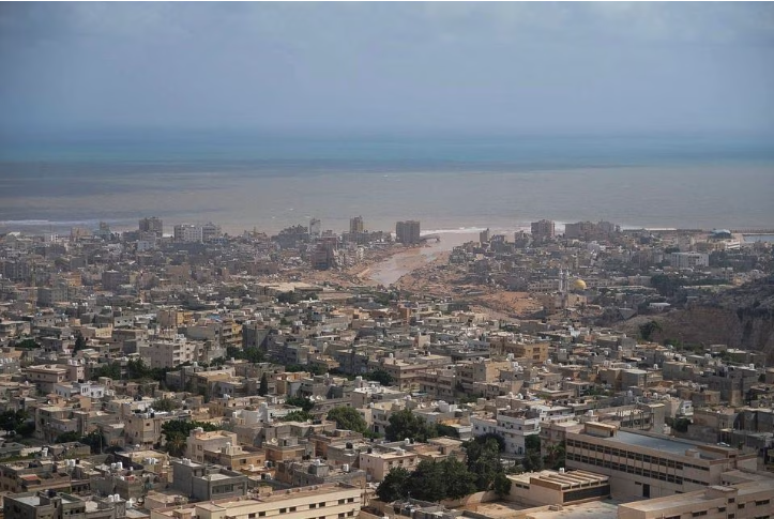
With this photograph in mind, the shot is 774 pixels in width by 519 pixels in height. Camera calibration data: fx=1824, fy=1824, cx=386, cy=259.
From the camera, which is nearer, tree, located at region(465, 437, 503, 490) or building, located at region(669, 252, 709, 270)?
tree, located at region(465, 437, 503, 490)

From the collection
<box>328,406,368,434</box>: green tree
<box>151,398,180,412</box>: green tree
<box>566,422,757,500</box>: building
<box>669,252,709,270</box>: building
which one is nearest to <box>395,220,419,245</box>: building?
<box>669,252,709,270</box>: building

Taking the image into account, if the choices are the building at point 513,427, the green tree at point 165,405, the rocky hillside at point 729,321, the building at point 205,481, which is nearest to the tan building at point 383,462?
the building at point 205,481

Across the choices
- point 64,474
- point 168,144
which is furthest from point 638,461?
point 168,144

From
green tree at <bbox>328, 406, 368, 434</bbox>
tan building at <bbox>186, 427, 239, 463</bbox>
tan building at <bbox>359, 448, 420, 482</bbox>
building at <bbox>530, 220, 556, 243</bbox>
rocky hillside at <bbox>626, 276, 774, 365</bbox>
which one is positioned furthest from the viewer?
building at <bbox>530, 220, 556, 243</bbox>

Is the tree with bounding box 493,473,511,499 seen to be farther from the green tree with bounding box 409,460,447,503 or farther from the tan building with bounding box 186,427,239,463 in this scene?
the tan building with bounding box 186,427,239,463

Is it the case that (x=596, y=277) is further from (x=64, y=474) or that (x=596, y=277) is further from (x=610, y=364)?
(x=64, y=474)

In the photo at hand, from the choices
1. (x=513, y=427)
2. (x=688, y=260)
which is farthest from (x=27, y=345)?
(x=688, y=260)

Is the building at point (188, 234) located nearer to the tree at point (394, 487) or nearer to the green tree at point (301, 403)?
the green tree at point (301, 403)

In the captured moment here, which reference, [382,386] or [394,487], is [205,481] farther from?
[382,386]
